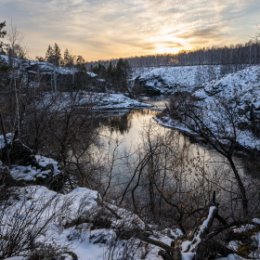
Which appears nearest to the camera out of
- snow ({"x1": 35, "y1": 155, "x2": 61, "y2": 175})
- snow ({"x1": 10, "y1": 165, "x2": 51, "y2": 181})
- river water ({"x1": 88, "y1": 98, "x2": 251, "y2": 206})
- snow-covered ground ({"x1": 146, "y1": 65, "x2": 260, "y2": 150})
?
snow ({"x1": 10, "y1": 165, "x2": 51, "y2": 181})

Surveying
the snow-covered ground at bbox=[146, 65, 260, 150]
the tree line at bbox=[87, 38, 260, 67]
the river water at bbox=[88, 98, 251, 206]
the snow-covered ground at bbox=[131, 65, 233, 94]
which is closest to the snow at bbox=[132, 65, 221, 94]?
the snow-covered ground at bbox=[131, 65, 233, 94]

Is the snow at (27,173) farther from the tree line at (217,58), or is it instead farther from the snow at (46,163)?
the tree line at (217,58)

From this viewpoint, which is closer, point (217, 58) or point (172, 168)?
point (172, 168)

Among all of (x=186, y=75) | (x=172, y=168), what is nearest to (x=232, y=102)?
(x=172, y=168)

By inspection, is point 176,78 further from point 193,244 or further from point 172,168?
point 193,244

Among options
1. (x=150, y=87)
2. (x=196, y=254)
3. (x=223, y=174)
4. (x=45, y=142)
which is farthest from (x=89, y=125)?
(x=150, y=87)

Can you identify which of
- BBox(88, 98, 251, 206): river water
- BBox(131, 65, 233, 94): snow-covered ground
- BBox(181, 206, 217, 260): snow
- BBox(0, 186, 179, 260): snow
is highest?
BBox(131, 65, 233, 94): snow-covered ground

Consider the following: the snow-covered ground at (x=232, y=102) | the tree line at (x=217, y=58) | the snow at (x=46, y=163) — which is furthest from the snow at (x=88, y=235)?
the tree line at (x=217, y=58)

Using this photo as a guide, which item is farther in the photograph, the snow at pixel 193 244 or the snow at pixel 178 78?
the snow at pixel 178 78

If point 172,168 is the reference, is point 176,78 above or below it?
above

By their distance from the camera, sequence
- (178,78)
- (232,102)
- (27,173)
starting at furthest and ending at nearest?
(178,78), (232,102), (27,173)

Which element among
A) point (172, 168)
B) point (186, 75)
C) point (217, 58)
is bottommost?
point (172, 168)

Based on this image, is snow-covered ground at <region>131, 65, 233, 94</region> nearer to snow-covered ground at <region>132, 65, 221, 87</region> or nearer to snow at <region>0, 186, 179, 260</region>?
snow-covered ground at <region>132, 65, 221, 87</region>

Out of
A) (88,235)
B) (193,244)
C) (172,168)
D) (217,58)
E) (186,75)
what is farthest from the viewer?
(217,58)
